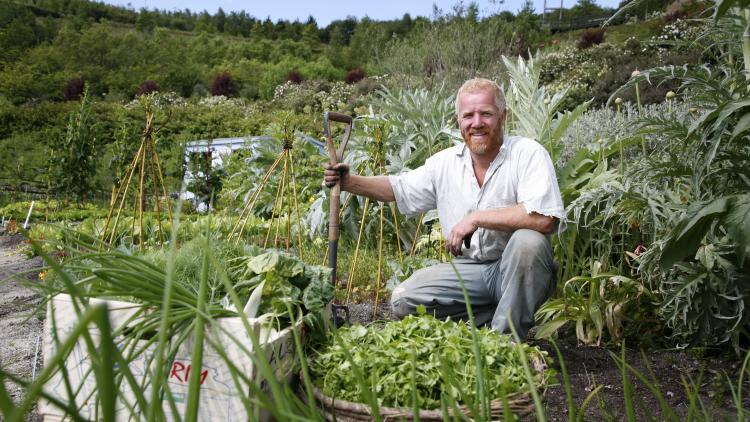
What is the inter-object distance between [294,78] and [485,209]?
21846 millimetres

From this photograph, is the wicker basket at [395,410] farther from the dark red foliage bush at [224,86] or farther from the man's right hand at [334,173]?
the dark red foliage bush at [224,86]

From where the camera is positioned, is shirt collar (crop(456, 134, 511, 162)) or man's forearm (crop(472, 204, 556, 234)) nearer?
man's forearm (crop(472, 204, 556, 234))

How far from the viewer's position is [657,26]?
18.0 m

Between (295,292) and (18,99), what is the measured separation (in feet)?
73.7

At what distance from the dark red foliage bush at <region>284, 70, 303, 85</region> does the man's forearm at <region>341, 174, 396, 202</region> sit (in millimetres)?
20967

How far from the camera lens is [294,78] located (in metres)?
23.8

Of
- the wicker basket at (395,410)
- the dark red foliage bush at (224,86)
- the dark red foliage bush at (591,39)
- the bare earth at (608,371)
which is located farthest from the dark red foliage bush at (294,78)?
the wicker basket at (395,410)

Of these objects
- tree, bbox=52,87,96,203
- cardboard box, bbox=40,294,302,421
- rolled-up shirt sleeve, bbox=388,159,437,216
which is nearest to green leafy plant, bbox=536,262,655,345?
rolled-up shirt sleeve, bbox=388,159,437,216

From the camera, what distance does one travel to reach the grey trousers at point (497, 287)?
8.35 ft

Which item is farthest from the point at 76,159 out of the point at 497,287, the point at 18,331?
the point at 497,287

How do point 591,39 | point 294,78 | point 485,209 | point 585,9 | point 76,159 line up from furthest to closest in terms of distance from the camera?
point 585,9
point 294,78
point 591,39
point 76,159
point 485,209

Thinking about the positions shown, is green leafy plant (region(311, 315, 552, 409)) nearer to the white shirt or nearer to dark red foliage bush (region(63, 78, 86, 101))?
the white shirt

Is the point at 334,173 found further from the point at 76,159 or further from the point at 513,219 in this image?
the point at 76,159

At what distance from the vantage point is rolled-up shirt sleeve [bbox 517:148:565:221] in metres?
2.64
